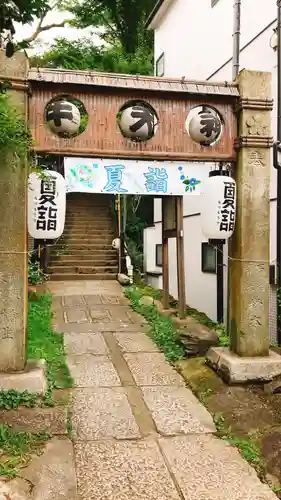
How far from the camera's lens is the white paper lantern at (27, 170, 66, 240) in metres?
5.96

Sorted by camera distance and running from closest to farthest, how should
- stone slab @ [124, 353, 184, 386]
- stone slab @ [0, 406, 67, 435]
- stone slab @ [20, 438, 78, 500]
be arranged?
stone slab @ [20, 438, 78, 500] < stone slab @ [0, 406, 67, 435] < stone slab @ [124, 353, 184, 386]

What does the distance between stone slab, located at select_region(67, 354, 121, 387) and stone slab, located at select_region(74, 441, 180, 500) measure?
1759 millimetres

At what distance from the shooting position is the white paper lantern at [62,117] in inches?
234

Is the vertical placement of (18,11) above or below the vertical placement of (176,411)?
above

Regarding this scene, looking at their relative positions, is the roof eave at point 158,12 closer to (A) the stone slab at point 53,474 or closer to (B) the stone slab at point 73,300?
(B) the stone slab at point 73,300

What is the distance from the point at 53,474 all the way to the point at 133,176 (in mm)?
4016

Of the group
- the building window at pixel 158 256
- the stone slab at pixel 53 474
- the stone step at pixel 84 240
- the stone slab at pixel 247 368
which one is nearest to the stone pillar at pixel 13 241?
the stone slab at pixel 53 474

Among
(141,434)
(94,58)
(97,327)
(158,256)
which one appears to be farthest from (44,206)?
(94,58)

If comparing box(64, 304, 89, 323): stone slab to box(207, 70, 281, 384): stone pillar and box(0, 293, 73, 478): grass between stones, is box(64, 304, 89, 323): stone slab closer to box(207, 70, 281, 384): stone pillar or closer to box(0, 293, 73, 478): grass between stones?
box(0, 293, 73, 478): grass between stones

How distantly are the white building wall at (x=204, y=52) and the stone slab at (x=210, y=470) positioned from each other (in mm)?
4009

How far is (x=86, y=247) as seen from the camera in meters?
17.7

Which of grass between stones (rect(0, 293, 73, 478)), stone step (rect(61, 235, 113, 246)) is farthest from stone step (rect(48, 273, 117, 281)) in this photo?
grass between stones (rect(0, 293, 73, 478))

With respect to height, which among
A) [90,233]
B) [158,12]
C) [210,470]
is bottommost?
[210,470]

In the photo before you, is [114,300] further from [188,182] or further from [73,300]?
[188,182]
